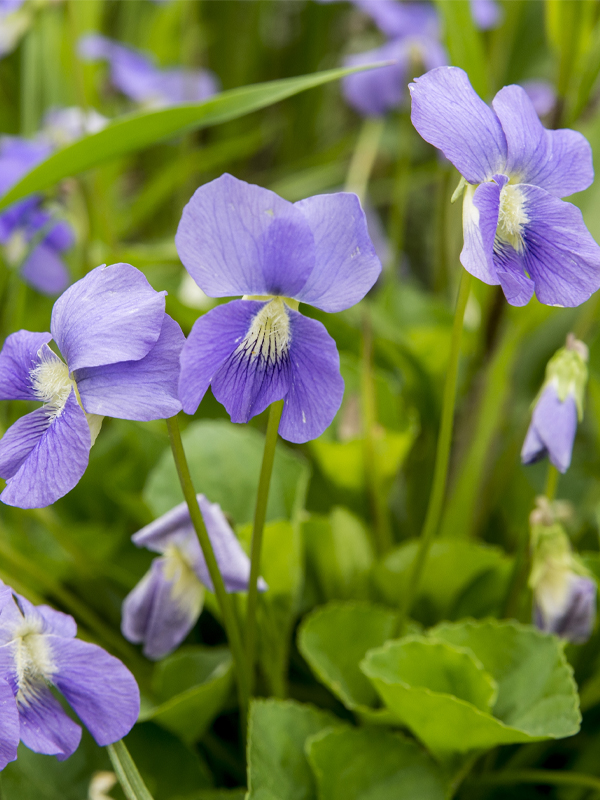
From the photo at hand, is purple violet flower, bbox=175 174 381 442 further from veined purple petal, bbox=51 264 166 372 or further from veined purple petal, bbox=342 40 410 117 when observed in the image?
veined purple petal, bbox=342 40 410 117

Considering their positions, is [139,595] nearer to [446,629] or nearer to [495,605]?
[446,629]

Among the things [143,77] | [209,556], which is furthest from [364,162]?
[209,556]

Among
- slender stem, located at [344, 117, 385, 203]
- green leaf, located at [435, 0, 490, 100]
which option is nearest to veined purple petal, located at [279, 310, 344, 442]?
green leaf, located at [435, 0, 490, 100]

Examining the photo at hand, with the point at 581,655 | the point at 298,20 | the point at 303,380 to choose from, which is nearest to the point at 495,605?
the point at 581,655

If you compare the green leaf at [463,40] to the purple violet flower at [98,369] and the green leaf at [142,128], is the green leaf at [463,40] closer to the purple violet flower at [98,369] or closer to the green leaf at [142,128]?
the green leaf at [142,128]

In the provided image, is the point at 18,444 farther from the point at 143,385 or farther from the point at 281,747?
the point at 281,747

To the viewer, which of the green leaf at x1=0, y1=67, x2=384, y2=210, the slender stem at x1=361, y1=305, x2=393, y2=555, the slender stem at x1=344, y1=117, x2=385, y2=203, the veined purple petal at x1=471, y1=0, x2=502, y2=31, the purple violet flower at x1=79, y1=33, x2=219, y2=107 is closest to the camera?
the green leaf at x1=0, y1=67, x2=384, y2=210
